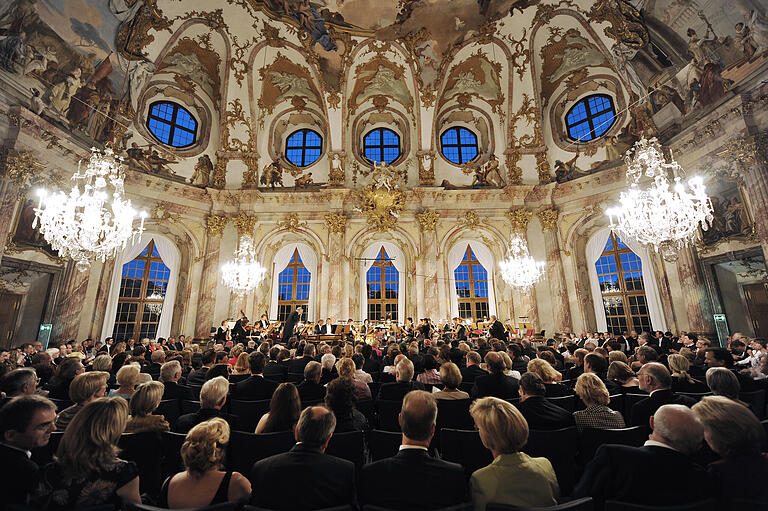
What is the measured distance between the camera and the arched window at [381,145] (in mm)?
16969

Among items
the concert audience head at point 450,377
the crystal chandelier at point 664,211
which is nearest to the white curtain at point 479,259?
the crystal chandelier at point 664,211

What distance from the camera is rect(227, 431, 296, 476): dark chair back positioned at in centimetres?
239

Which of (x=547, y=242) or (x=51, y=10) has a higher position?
(x=51, y=10)

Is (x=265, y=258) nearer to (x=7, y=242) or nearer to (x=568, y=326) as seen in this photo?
(x=7, y=242)

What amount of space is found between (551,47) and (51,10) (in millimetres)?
16914

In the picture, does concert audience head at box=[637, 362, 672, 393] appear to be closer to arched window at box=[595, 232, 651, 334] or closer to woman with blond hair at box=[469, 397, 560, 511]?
woman with blond hair at box=[469, 397, 560, 511]

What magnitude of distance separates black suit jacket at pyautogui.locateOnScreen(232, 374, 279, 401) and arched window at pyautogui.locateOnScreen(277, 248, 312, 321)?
11811 millimetres

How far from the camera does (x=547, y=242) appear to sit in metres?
14.5

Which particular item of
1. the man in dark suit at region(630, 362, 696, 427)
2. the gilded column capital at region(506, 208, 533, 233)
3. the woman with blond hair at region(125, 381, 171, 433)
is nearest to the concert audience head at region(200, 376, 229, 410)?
the woman with blond hair at region(125, 381, 171, 433)

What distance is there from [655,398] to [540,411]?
1.07 meters

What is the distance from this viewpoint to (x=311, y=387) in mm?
3850

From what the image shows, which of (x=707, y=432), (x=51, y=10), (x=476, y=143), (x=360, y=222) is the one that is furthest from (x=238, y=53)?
(x=707, y=432)

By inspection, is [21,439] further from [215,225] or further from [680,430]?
[215,225]

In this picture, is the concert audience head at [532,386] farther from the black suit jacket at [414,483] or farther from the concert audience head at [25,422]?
the concert audience head at [25,422]
